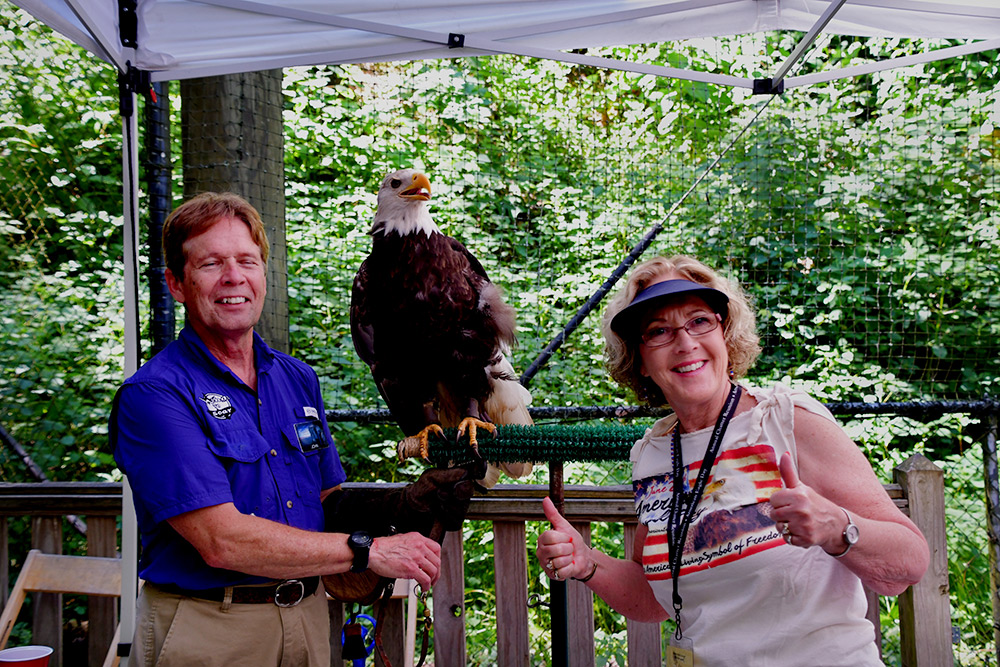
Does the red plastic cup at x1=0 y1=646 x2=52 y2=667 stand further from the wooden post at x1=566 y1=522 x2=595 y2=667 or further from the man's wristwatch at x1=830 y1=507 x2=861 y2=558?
the man's wristwatch at x1=830 y1=507 x2=861 y2=558

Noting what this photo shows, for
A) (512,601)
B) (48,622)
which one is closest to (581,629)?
(512,601)

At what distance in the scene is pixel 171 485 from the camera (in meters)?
1.56

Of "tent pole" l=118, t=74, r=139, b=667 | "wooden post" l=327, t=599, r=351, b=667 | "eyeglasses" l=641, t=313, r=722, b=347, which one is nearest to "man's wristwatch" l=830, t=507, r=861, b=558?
"eyeglasses" l=641, t=313, r=722, b=347

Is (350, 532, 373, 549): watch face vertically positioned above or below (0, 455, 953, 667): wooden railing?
above

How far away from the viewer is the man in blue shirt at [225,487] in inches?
62.2

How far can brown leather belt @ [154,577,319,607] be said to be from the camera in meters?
1.69

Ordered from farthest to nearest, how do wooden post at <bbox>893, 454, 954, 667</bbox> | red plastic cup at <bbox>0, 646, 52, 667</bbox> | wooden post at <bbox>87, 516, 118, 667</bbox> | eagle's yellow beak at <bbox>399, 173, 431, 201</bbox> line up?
eagle's yellow beak at <bbox>399, 173, 431, 201</bbox>
wooden post at <bbox>87, 516, 118, 667</bbox>
wooden post at <bbox>893, 454, 954, 667</bbox>
red plastic cup at <bbox>0, 646, 52, 667</bbox>

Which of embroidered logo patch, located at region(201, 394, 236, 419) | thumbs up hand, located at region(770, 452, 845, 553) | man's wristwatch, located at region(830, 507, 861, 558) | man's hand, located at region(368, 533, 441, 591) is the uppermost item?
embroidered logo patch, located at region(201, 394, 236, 419)

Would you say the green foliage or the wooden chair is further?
the green foliage

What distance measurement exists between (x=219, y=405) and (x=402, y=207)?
Result: 154 cm

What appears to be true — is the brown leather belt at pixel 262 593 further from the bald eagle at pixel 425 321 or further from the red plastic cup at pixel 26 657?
the bald eagle at pixel 425 321

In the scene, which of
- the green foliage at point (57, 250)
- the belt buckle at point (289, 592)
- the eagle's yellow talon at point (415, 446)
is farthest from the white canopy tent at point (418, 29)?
the green foliage at point (57, 250)

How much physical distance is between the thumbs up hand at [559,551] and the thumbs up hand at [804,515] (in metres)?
0.53

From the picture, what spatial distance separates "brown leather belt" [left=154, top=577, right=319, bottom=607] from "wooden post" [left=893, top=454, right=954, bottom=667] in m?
1.72
